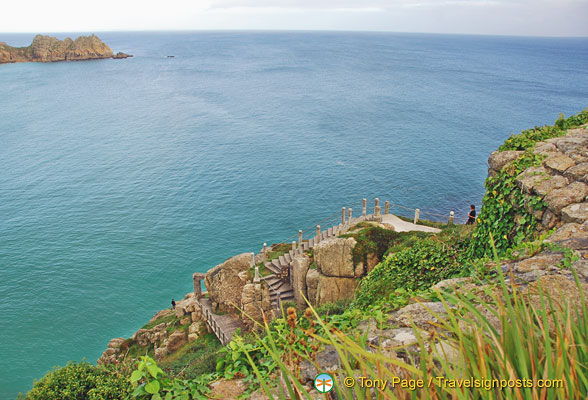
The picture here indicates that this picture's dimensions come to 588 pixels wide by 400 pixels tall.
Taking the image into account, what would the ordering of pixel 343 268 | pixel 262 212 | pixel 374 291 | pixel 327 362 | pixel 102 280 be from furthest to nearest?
pixel 262 212 < pixel 102 280 < pixel 343 268 < pixel 374 291 < pixel 327 362

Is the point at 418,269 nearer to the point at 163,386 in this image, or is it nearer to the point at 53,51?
the point at 163,386

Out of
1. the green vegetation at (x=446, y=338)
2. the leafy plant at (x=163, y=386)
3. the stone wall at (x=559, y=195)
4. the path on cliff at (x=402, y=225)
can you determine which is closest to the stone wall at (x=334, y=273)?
the green vegetation at (x=446, y=338)

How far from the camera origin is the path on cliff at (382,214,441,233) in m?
26.1

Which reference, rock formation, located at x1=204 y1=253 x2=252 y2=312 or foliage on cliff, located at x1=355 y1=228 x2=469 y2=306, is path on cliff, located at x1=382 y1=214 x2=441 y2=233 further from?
foliage on cliff, located at x1=355 y1=228 x2=469 y2=306

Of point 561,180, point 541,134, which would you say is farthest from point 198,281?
point 561,180

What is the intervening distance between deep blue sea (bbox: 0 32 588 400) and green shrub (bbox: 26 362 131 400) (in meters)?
19.6

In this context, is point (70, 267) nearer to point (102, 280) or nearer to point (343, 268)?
point (102, 280)

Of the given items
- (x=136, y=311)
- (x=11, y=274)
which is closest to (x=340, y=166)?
(x=136, y=311)

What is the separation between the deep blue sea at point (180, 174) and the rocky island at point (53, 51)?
2529 inches

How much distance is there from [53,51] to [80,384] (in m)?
190

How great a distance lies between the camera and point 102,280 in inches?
1382

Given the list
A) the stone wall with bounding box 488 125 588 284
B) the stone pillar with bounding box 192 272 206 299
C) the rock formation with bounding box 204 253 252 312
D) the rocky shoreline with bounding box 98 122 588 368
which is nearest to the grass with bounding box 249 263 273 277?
the rocky shoreline with bounding box 98 122 588 368

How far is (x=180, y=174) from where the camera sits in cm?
5228

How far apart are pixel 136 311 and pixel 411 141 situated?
47939 mm
